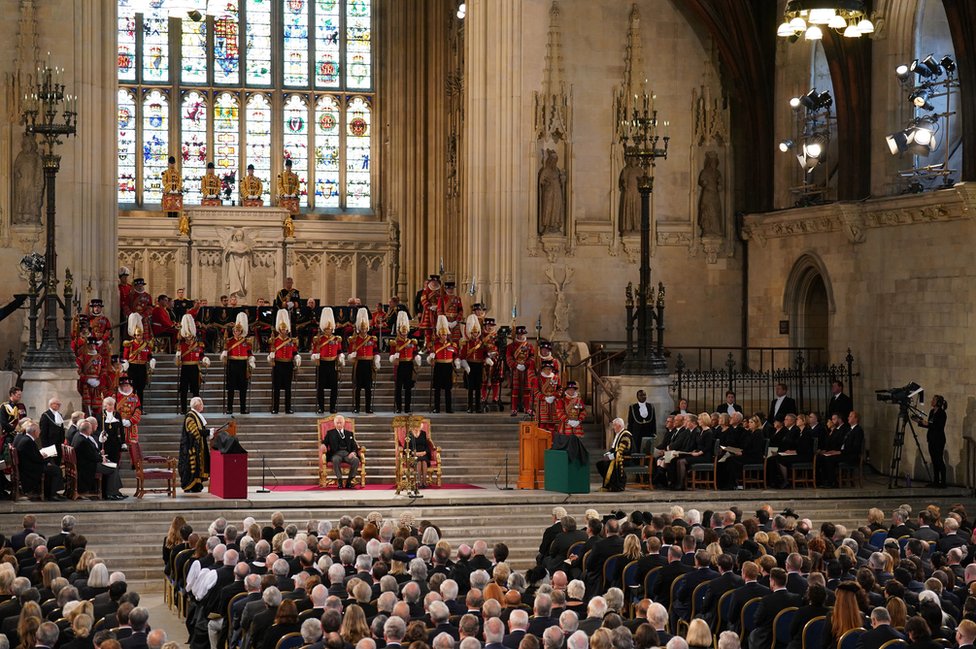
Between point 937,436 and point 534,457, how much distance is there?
5887 mm

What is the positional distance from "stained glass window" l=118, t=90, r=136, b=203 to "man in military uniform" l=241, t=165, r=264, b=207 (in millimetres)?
2605

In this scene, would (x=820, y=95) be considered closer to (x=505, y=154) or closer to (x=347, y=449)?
(x=505, y=154)

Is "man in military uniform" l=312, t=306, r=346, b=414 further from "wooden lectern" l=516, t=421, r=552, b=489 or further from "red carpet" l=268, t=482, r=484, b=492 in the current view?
"wooden lectern" l=516, t=421, r=552, b=489

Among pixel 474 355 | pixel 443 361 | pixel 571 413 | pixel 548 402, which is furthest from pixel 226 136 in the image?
pixel 571 413

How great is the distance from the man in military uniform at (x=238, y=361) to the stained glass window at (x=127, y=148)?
40.5 feet

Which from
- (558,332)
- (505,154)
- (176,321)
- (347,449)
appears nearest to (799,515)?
(347,449)

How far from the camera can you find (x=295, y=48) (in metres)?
36.9

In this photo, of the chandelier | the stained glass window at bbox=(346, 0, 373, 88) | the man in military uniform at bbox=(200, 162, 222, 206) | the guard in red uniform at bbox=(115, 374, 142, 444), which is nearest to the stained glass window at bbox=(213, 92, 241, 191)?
the man in military uniform at bbox=(200, 162, 222, 206)

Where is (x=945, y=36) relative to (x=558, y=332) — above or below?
above

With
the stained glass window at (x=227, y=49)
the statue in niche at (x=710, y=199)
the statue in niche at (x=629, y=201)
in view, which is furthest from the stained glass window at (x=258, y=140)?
the statue in niche at (x=710, y=199)

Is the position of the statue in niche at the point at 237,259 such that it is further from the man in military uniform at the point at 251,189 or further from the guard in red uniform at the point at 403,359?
the guard in red uniform at the point at 403,359

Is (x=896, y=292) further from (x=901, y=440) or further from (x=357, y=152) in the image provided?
(x=357, y=152)

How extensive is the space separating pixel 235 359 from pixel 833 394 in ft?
30.8

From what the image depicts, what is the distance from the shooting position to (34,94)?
28.4 m
